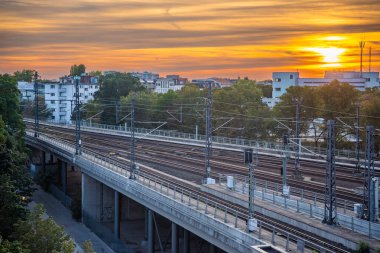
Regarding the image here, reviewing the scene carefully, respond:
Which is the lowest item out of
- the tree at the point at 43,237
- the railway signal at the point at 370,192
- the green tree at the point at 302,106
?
the tree at the point at 43,237

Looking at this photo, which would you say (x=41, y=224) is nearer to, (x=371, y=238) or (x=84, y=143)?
(x=371, y=238)

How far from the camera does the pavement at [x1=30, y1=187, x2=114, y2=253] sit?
165 ft

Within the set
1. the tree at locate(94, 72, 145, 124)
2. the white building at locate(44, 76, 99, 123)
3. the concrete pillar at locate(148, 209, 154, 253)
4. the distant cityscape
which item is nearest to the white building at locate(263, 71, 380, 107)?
the distant cityscape

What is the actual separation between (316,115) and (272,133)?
27.3ft

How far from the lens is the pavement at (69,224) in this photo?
5033 centimetres

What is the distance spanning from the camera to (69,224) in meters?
58.8

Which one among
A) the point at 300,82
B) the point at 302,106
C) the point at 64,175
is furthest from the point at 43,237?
the point at 300,82

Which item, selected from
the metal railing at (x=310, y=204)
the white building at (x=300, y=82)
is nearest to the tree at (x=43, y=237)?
the metal railing at (x=310, y=204)

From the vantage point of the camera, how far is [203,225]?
3297 centimetres

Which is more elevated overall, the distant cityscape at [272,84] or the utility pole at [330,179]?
the distant cityscape at [272,84]

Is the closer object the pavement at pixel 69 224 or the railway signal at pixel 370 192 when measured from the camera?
the railway signal at pixel 370 192

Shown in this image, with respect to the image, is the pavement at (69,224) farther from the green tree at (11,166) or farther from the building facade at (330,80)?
the building facade at (330,80)

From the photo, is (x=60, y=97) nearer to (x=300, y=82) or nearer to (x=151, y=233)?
(x=300, y=82)

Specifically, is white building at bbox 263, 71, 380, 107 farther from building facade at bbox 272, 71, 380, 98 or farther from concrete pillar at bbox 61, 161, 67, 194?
concrete pillar at bbox 61, 161, 67, 194
